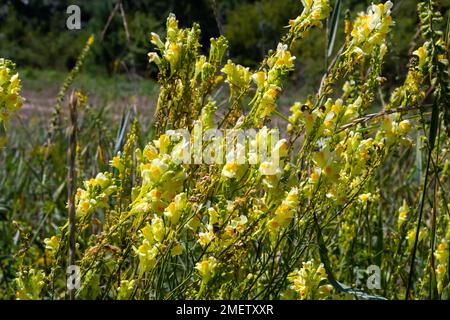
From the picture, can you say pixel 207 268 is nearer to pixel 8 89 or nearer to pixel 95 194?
pixel 95 194

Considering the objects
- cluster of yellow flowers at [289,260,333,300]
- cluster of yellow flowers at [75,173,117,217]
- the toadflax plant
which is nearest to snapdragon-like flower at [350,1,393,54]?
the toadflax plant

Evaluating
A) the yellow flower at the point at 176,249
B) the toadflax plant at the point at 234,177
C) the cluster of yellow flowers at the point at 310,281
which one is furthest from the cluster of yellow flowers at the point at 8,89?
the cluster of yellow flowers at the point at 310,281

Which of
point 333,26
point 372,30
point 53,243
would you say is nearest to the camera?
point 53,243

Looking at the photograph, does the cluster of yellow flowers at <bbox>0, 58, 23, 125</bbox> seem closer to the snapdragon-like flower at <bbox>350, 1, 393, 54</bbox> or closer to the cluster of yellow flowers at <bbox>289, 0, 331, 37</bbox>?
the cluster of yellow flowers at <bbox>289, 0, 331, 37</bbox>

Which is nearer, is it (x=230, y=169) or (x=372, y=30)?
(x=230, y=169)

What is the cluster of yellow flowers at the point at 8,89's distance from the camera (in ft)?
3.61

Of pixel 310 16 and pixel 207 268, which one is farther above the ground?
pixel 310 16

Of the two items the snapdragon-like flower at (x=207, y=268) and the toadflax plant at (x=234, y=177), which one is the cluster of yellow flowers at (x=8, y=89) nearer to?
the toadflax plant at (x=234, y=177)

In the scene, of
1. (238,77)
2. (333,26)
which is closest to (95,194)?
(238,77)

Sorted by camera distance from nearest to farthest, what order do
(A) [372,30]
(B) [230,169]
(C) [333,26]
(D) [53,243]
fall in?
(B) [230,169] < (D) [53,243] < (A) [372,30] < (C) [333,26]

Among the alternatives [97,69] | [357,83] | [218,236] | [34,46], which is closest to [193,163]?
[218,236]

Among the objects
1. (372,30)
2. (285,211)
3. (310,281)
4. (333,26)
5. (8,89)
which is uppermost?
(333,26)

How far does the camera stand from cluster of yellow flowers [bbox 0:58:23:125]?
3.61 feet

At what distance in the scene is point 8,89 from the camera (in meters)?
1.12
